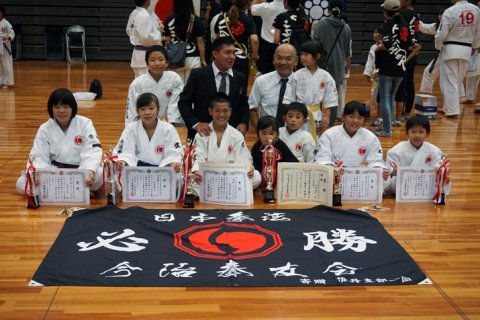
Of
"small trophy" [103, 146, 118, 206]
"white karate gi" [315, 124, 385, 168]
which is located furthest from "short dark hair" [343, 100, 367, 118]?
"small trophy" [103, 146, 118, 206]

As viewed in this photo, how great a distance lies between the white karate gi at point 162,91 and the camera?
5.93 meters

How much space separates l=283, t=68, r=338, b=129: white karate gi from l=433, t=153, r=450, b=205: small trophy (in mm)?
1389

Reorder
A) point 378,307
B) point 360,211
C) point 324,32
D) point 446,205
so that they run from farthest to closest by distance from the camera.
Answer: point 324,32 → point 446,205 → point 360,211 → point 378,307

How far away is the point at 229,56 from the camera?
5371 mm

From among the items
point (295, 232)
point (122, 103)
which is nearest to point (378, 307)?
point (295, 232)

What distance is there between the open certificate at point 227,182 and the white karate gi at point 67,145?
0.85 metres

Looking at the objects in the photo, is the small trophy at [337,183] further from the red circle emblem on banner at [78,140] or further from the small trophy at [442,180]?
the red circle emblem on banner at [78,140]

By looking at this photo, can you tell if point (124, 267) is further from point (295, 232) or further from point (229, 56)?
point (229, 56)

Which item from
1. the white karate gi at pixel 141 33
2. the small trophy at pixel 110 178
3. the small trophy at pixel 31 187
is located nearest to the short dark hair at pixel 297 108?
the small trophy at pixel 110 178

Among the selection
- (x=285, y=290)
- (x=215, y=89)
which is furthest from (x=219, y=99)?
(x=285, y=290)

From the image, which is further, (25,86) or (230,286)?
(25,86)

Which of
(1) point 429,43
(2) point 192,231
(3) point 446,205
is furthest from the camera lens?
(1) point 429,43

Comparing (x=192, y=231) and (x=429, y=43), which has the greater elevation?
(x=429, y=43)

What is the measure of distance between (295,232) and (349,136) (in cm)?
124
